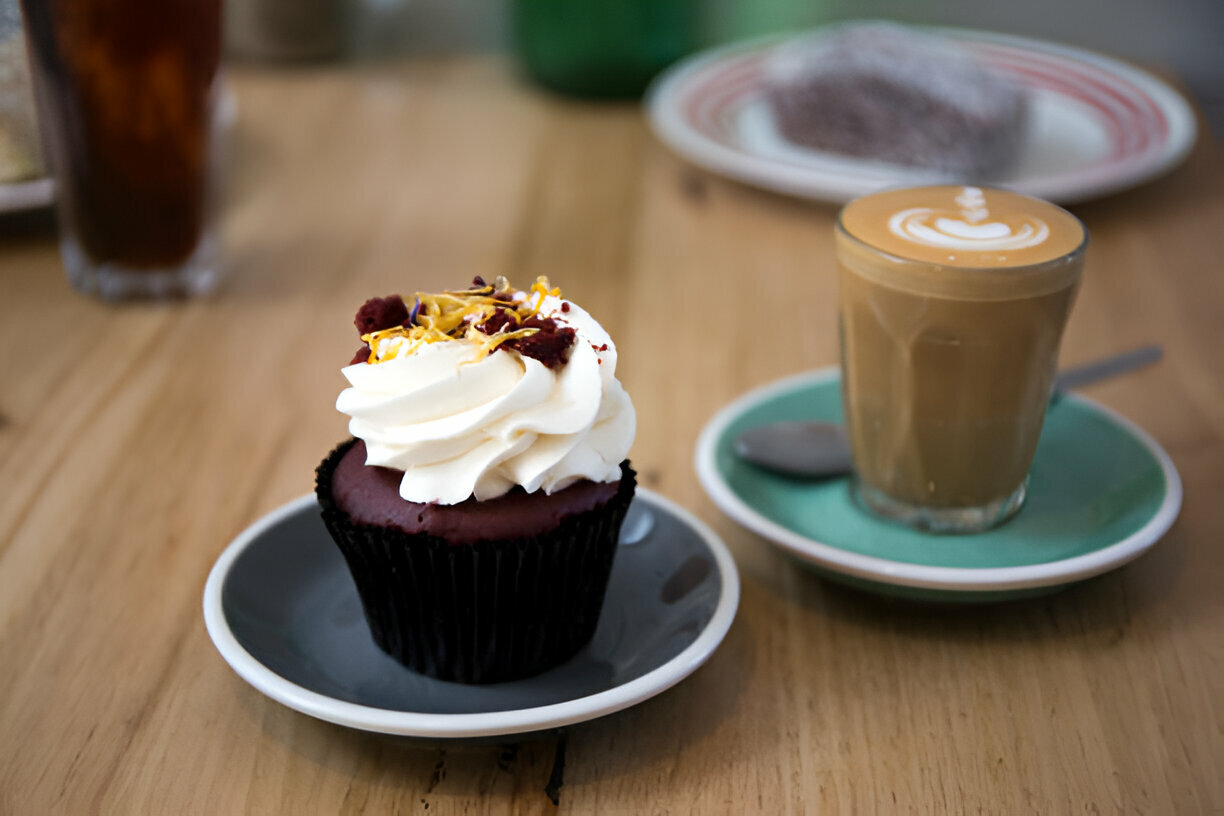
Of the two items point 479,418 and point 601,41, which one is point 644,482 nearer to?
point 479,418

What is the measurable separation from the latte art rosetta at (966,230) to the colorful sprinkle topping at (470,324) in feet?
0.83

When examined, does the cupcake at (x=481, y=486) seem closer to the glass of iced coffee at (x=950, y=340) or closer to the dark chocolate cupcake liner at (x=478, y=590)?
the dark chocolate cupcake liner at (x=478, y=590)

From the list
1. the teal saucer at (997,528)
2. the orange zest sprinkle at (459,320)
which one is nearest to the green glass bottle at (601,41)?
the teal saucer at (997,528)

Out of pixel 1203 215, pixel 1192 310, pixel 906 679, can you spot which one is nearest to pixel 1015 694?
pixel 906 679

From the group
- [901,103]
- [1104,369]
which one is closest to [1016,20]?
[901,103]

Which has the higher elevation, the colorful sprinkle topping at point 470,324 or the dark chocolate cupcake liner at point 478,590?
the colorful sprinkle topping at point 470,324

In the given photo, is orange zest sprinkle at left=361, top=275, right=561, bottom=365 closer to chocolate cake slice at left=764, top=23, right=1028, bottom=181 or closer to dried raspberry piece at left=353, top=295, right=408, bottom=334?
dried raspberry piece at left=353, top=295, right=408, bottom=334

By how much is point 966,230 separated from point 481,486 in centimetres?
38

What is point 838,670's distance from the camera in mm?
748

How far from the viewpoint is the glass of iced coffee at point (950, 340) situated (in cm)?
78

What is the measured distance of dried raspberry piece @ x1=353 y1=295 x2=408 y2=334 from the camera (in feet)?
2.41

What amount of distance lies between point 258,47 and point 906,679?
164 centimetres

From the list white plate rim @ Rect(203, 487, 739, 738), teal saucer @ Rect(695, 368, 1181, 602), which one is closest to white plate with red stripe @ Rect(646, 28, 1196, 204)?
teal saucer @ Rect(695, 368, 1181, 602)

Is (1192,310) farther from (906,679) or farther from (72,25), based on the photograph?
(72,25)
